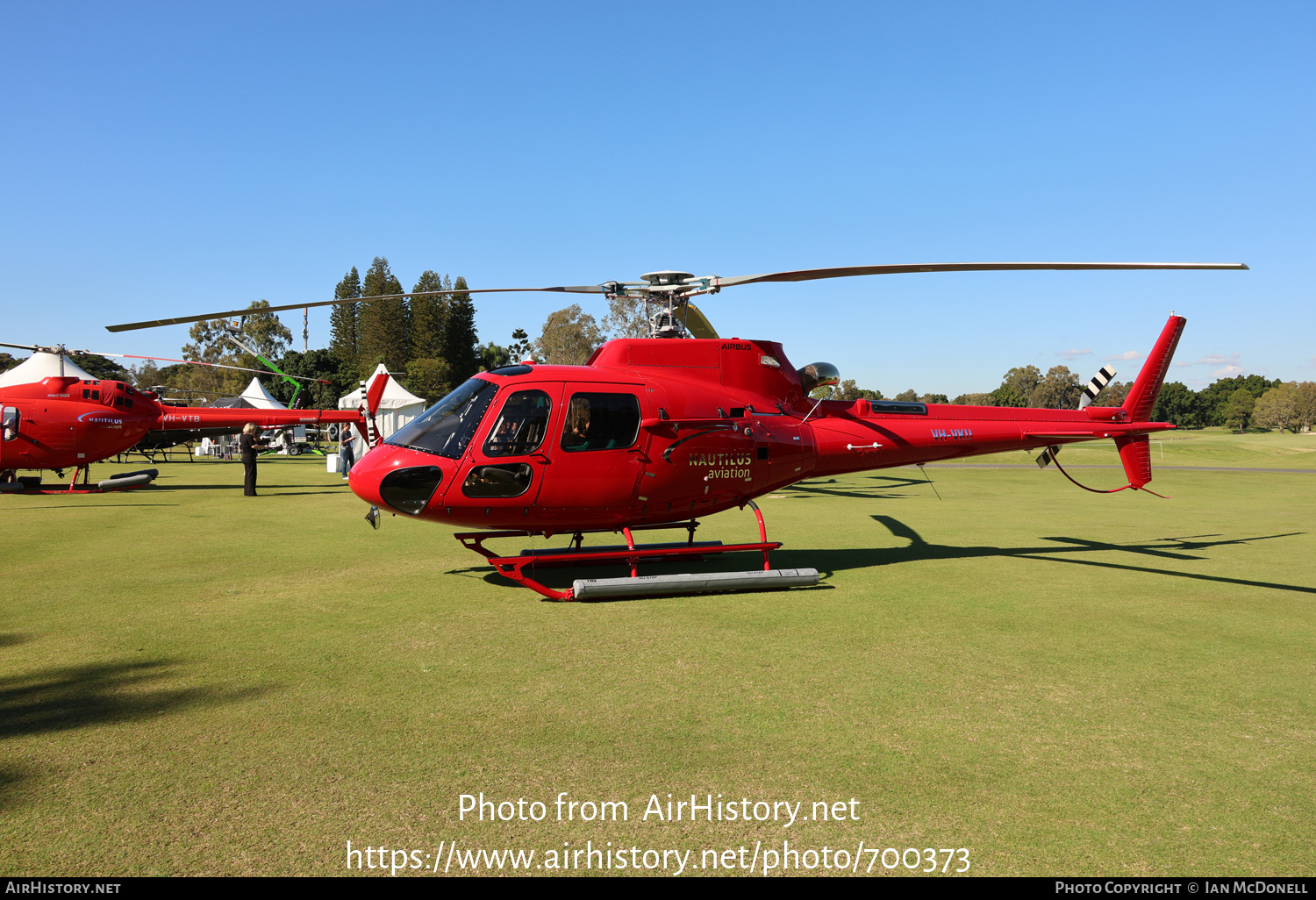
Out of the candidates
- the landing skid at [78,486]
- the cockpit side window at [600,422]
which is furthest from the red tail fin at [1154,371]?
the landing skid at [78,486]

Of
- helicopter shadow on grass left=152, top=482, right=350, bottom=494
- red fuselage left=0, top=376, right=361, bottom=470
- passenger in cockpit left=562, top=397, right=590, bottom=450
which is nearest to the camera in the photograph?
passenger in cockpit left=562, top=397, right=590, bottom=450

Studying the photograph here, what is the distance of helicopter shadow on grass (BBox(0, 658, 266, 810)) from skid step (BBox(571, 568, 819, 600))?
323 centimetres

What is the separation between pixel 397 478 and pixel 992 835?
19.3 ft

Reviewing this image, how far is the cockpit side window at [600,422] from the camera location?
759 centimetres

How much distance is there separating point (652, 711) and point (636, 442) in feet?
12.0

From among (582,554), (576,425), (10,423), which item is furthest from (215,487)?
(576,425)

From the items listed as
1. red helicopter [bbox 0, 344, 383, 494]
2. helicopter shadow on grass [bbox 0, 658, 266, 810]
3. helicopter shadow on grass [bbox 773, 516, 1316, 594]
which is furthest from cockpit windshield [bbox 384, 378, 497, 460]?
red helicopter [bbox 0, 344, 383, 494]

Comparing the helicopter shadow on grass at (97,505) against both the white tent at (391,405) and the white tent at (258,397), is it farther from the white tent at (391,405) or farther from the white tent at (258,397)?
the white tent at (258,397)

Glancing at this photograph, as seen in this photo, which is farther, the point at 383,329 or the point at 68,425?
the point at 383,329

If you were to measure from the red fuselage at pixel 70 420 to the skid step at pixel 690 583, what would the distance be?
15165 mm

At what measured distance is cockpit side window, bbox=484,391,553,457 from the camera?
735 cm

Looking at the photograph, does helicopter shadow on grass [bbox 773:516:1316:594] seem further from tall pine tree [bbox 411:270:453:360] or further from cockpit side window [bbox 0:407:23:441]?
tall pine tree [bbox 411:270:453:360]

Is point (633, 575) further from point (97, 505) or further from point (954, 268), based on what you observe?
point (97, 505)

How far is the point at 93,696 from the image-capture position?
476 cm
